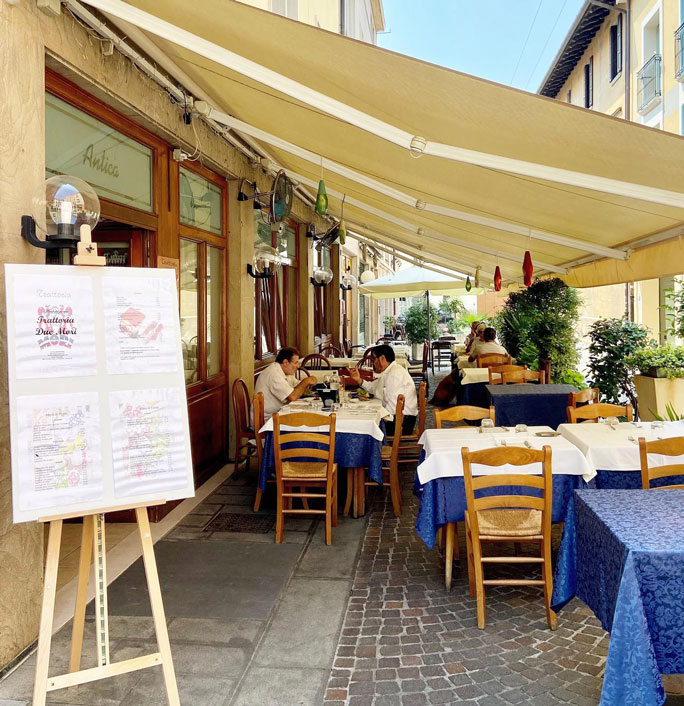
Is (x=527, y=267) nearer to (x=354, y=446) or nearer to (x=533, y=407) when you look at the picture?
(x=533, y=407)

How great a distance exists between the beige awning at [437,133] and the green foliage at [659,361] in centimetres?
197

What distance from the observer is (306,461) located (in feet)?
15.0

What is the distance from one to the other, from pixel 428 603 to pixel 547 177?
8.32ft

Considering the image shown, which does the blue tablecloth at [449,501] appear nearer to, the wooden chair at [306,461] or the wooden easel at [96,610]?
the wooden chair at [306,461]

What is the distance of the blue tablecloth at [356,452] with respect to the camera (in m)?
4.77

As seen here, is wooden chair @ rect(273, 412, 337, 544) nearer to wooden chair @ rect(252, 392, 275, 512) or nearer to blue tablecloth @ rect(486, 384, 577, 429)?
wooden chair @ rect(252, 392, 275, 512)

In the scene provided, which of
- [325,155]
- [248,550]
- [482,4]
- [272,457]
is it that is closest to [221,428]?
[272,457]

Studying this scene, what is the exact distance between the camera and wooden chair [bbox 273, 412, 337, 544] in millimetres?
4254

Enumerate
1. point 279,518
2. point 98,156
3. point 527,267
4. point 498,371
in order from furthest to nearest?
point 498,371, point 527,267, point 279,518, point 98,156

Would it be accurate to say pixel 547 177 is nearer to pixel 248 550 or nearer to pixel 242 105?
pixel 242 105

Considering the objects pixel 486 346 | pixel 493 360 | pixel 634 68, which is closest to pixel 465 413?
pixel 493 360

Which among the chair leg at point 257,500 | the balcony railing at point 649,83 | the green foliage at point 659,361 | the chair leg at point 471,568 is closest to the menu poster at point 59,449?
the chair leg at point 471,568

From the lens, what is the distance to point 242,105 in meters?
4.98

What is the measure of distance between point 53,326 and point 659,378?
7000 millimetres
